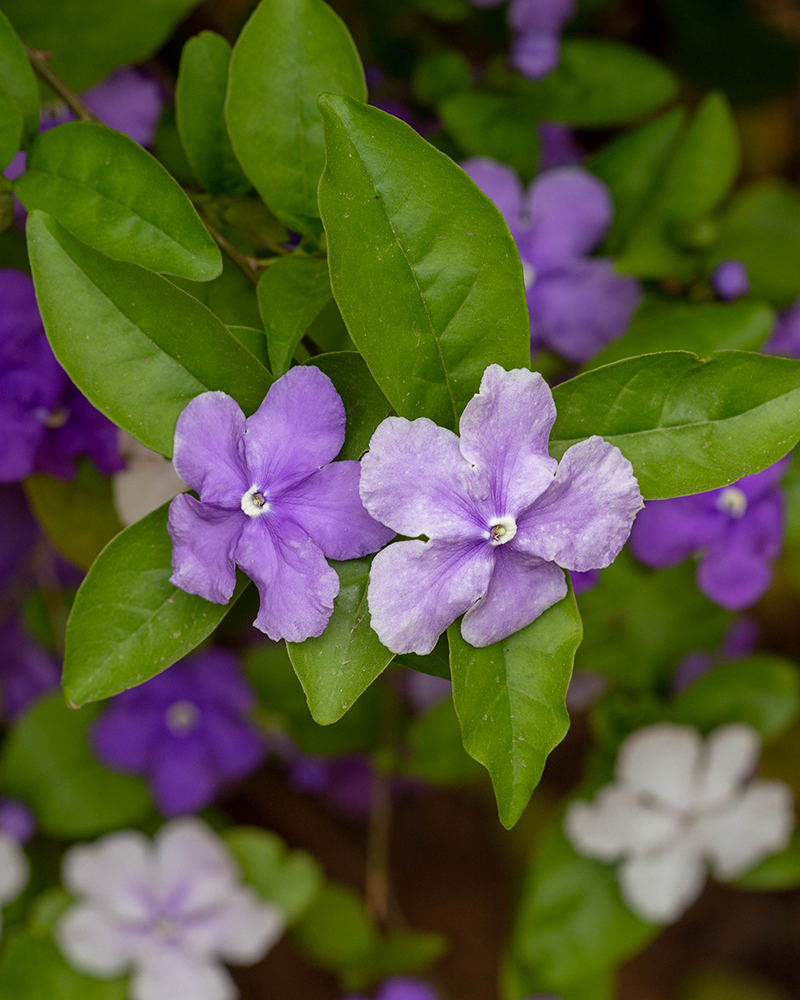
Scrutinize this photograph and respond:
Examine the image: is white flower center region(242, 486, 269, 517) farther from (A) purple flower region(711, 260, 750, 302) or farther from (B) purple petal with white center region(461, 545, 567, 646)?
(A) purple flower region(711, 260, 750, 302)

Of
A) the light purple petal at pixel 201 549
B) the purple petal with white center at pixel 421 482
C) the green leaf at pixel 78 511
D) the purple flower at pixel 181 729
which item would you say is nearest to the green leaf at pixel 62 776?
the purple flower at pixel 181 729

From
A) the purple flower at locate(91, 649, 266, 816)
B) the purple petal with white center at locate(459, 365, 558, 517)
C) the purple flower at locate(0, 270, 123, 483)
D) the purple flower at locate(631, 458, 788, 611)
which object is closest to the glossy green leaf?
the purple petal with white center at locate(459, 365, 558, 517)

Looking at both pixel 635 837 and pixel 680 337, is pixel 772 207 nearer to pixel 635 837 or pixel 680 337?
pixel 680 337

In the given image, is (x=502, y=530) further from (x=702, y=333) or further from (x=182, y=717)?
(x=182, y=717)

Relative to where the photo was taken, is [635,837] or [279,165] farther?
[635,837]

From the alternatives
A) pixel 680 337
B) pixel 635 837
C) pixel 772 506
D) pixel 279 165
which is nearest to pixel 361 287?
pixel 279 165

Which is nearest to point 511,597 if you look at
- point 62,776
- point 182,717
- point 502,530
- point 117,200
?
point 502,530
